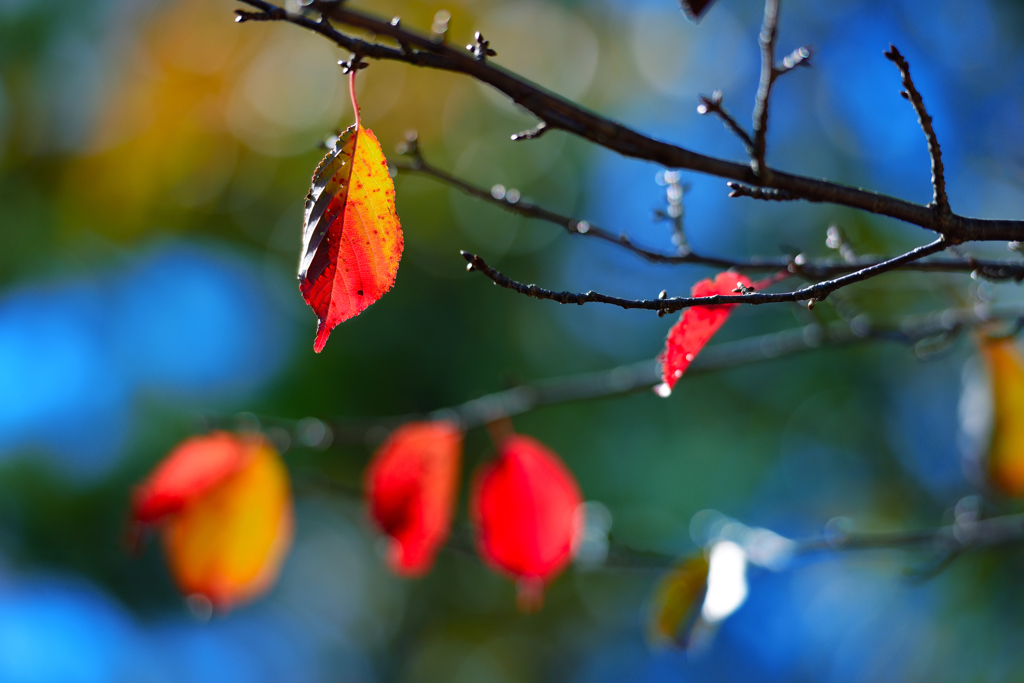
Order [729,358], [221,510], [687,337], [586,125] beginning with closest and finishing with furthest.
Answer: [586,125] → [687,337] → [729,358] → [221,510]

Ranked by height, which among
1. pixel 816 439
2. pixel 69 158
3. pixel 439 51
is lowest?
pixel 439 51

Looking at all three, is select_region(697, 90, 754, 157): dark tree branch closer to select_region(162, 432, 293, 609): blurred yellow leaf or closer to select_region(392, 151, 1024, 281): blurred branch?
select_region(392, 151, 1024, 281): blurred branch

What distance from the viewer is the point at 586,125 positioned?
298 millimetres

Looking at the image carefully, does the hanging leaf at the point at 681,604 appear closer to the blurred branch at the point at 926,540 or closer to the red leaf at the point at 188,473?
A: the blurred branch at the point at 926,540

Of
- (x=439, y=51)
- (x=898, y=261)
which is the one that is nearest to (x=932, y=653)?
(x=898, y=261)

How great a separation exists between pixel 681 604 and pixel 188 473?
1.77 feet

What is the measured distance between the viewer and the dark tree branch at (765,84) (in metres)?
0.31

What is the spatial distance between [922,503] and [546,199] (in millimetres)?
2089

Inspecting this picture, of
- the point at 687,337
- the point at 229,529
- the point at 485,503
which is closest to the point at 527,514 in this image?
the point at 485,503

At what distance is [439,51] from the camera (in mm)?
284

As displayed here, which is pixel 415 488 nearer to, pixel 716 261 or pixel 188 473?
pixel 188 473

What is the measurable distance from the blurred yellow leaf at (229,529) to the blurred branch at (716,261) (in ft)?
1.52

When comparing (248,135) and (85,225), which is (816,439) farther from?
(85,225)

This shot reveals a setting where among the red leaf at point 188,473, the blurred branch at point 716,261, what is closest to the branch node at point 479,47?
the blurred branch at point 716,261
